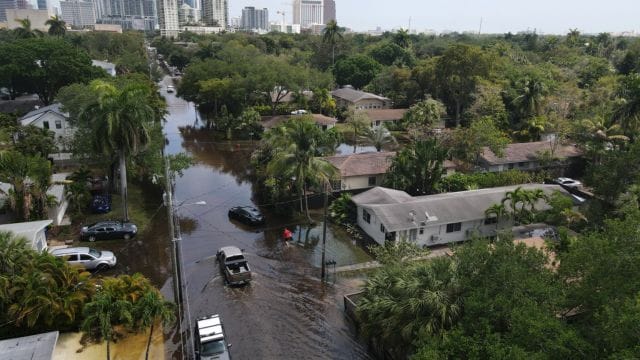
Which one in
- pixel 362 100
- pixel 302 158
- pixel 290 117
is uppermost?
pixel 362 100

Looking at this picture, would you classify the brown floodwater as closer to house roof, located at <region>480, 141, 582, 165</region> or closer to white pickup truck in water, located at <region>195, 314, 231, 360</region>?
white pickup truck in water, located at <region>195, 314, 231, 360</region>

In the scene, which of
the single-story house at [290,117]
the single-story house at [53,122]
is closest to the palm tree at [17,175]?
the single-story house at [53,122]

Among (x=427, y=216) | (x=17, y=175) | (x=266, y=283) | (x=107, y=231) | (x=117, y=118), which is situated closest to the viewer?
→ (x=266, y=283)

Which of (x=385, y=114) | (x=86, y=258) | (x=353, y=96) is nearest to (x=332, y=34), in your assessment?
(x=353, y=96)

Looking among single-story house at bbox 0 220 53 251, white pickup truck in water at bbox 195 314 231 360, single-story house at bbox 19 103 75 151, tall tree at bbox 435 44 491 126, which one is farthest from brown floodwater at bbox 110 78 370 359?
tall tree at bbox 435 44 491 126

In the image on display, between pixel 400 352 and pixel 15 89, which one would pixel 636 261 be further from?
pixel 15 89

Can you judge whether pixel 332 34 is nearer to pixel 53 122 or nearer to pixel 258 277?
pixel 53 122

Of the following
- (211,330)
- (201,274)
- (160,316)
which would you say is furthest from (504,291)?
(201,274)
